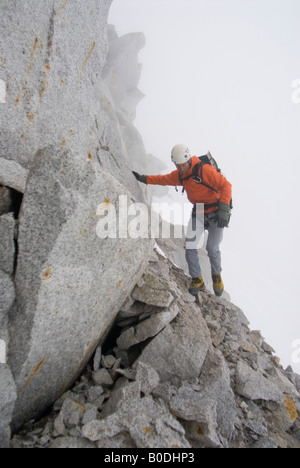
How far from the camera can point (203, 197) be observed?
848cm

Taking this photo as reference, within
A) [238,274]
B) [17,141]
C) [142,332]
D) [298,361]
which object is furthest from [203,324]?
[238,274]

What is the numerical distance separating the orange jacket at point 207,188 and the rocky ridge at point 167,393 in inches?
138

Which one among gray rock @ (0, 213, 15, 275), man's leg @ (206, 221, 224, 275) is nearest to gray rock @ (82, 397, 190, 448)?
gray rock @ (0, 213, 15, 275)

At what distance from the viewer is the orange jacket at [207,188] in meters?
8.02

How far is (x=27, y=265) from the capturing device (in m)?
3.77

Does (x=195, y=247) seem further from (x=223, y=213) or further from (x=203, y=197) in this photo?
(x=203, y=197)

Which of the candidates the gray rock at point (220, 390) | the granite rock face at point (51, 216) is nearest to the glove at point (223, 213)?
the granite rock face at point (51, 216)

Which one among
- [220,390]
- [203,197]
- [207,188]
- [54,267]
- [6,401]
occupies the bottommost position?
[220,390]

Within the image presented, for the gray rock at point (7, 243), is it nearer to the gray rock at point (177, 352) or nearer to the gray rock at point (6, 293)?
the gray rock at point (6, 293)

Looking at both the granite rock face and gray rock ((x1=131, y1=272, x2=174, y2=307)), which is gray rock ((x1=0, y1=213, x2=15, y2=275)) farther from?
gray rock ((x1=131, y1=272, x2=174, y2=307))

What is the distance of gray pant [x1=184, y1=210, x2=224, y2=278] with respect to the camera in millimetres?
8812

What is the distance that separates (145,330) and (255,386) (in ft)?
9.62

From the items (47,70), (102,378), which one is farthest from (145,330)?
(47,70)
